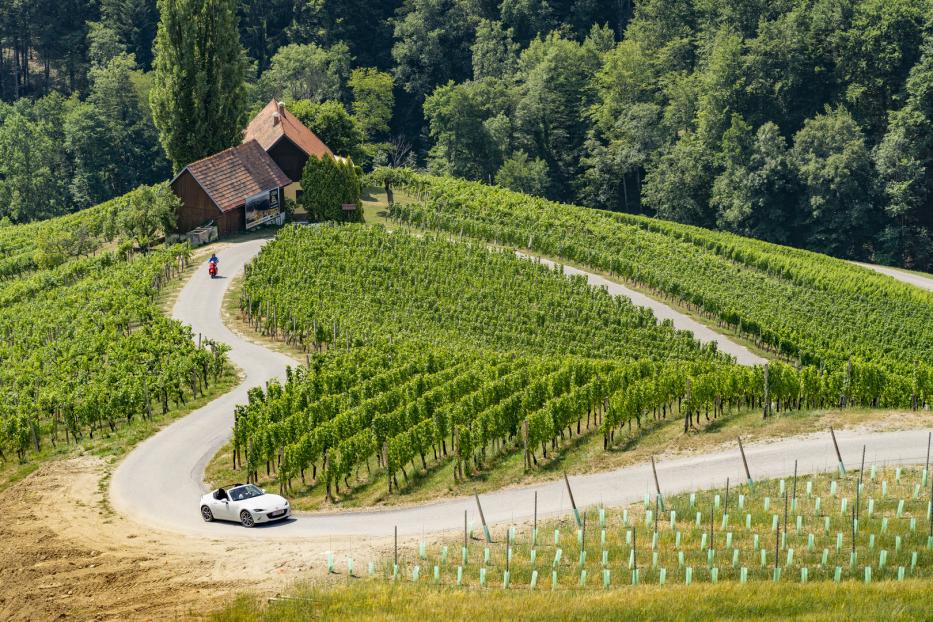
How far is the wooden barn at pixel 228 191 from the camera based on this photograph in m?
81.4

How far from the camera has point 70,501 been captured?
136ft

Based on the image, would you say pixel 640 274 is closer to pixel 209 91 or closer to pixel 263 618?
pixel 209 91

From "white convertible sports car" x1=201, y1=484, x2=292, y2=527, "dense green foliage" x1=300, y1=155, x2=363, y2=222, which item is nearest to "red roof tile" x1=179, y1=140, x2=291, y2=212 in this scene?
"dense green foliage" x1=300, y1=155, x2=363, y2=222

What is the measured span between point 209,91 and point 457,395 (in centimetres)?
4950

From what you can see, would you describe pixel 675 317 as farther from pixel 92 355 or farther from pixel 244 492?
pixel 244 492

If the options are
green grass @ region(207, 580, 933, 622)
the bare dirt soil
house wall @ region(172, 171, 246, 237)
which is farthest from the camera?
house wall @ region(172, 171, 246, 237)

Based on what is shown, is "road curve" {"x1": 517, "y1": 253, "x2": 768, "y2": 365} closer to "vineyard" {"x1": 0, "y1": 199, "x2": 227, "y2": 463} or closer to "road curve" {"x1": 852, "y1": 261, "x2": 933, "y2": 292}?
"vineyard" {"x1": 0, "y1": 199, "x2": 227, "y2": 463}

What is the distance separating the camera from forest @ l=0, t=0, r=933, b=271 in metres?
110

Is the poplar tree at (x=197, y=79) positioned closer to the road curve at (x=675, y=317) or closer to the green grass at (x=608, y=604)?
the road curve at (x=675, y=317)

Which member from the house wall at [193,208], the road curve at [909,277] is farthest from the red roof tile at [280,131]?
the road curve at [909,277]

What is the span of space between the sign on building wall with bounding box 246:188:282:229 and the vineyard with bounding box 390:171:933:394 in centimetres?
930

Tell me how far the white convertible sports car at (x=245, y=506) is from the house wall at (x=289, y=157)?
176ft

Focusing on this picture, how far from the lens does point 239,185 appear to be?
3246 inches

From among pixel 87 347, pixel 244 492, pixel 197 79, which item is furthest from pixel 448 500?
pixel 197 79
